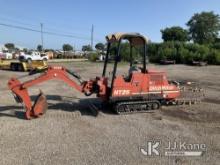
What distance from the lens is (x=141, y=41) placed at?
35.2 feet

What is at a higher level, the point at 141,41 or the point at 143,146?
the point at 141,41

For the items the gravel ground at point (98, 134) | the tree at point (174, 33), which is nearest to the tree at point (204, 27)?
the tree at point (174, 33)

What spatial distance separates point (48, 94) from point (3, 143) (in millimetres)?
6875

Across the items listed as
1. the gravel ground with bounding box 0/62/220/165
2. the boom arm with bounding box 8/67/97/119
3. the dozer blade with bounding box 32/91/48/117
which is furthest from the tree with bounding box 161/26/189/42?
the dozer blade with bounding box 32/91/48/117

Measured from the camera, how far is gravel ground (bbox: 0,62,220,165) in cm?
674

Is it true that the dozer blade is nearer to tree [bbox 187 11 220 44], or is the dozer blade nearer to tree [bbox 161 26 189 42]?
tree [bbox 161 26 189 42]

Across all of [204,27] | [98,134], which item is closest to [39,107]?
[98,134]

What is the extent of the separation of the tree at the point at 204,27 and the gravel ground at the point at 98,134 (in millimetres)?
77977

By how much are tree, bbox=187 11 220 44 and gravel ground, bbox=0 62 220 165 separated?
77977 millimetres

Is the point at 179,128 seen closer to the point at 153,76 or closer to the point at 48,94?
the point at 153,76

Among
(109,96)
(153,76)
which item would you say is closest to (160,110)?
(153,76)

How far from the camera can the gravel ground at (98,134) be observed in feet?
22.1

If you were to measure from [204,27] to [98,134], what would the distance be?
83.3 m

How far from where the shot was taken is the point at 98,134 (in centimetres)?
837
